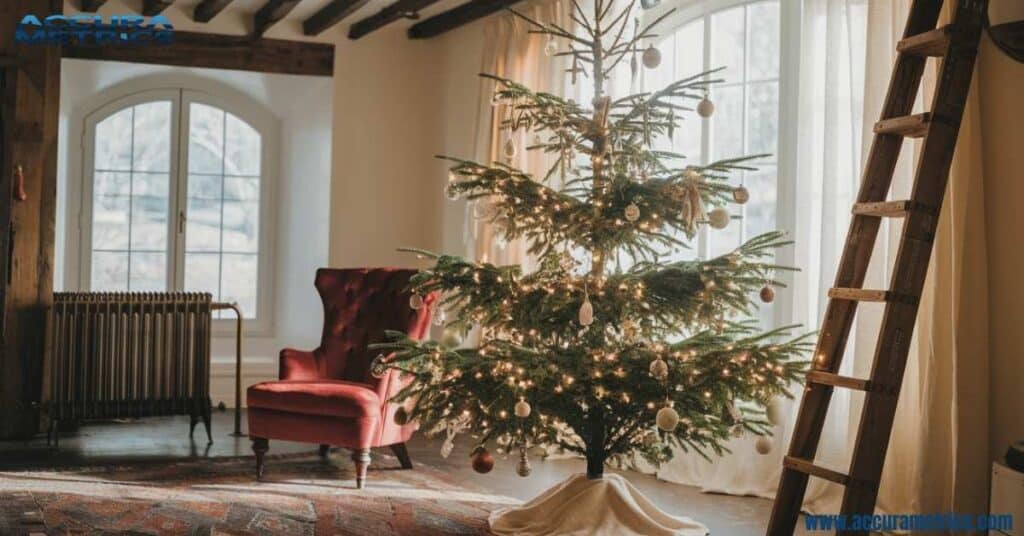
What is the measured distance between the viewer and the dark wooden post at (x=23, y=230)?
591 centimetres

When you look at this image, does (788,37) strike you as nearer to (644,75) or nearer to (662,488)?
(644,75)

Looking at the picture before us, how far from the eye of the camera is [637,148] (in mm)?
3922

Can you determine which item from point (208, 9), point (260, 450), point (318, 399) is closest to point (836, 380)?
point (318, 399)

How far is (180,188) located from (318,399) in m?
3.58

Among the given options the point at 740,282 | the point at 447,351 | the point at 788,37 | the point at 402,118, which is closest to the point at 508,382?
the point at 447,351

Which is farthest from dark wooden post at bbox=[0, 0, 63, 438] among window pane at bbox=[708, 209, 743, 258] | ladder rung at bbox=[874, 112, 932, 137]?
ladder rung at bbox=[874, 112, 932, 137]

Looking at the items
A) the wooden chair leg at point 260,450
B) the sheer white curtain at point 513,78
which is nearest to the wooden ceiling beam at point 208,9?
the sheer white curtain at point 513,78

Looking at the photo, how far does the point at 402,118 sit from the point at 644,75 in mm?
2454

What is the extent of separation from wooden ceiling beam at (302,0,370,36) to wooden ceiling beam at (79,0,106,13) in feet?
4.17

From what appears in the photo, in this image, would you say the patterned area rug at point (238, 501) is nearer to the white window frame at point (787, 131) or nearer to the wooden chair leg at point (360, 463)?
the wooden chair leg at point (360, 463)

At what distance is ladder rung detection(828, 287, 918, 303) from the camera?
333 cm

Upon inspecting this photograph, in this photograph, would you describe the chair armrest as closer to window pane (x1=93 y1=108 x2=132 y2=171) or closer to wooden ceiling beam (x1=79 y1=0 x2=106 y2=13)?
wooden ceiling beam (x1=79 y1=0 x2=106 y2=13)

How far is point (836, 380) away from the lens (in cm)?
344

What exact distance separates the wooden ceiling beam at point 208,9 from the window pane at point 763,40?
319 centimetres
